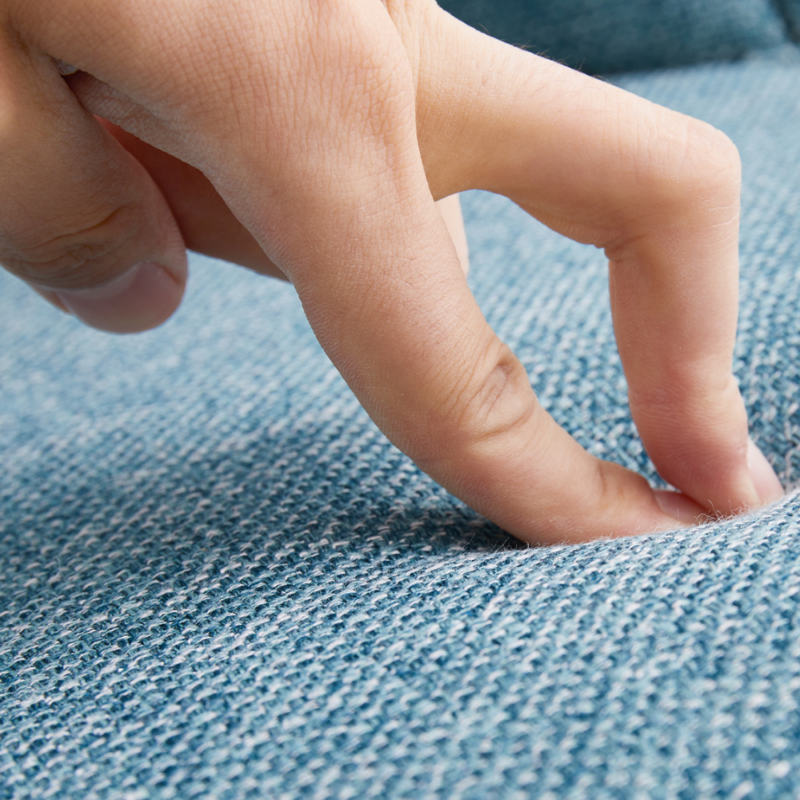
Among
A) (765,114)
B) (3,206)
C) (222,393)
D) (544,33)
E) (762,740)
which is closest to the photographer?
(762,740)

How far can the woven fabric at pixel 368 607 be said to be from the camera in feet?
0.81

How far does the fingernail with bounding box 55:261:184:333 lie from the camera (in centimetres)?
45

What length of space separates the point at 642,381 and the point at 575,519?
0.09 meters

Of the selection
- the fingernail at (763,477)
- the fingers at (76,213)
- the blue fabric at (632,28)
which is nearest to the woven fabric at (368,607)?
the fingernail at (763,477)

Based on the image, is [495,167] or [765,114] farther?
[765,114]

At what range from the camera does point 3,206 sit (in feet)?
1.14

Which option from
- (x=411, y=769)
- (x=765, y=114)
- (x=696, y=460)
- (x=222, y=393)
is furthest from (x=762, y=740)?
(x=765, y=114)

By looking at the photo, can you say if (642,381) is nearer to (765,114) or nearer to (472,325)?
(472,325)

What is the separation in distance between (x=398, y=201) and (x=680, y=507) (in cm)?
24

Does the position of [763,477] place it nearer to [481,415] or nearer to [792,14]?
[481,415]

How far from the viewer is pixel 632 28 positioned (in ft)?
3.55

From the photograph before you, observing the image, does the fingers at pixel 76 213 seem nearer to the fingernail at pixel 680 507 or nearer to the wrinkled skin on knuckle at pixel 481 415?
the wrinkled skin on knuckle at pixel 481 415

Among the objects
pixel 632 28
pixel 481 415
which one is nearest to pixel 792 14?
pixel 632 28

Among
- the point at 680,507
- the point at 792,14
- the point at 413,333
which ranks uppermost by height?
the point at 792,14
